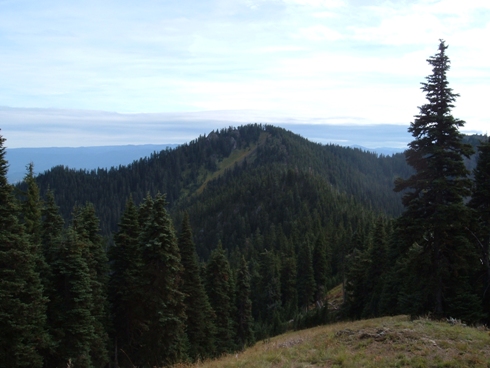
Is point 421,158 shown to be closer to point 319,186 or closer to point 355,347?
point 355,347

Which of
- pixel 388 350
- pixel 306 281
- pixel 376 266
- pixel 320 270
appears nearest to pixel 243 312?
pixel 376 266

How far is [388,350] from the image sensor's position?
39.2 ft

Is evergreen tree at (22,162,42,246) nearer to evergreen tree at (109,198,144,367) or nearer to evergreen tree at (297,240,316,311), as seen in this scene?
evergreen tree at (109,198,144,367)

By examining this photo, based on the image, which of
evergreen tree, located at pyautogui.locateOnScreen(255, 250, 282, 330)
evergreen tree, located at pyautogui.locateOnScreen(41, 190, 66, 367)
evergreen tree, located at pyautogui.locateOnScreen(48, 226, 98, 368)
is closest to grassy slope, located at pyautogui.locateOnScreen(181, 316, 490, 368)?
evergreen tree, located at pyautogui.locateOnScreen(48, 226, 98, 368)

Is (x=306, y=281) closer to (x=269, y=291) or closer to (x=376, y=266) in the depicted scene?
(x=269, y=291)

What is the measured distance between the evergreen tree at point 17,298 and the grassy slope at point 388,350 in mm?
10095

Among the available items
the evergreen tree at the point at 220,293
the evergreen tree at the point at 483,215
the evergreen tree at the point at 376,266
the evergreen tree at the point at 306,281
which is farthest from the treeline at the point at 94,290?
the evergreen tree at the point at 306,281

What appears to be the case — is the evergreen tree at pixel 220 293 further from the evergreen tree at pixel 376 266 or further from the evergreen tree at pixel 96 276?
the evergreen tree at pixel 376 266

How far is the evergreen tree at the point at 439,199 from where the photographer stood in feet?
60.2

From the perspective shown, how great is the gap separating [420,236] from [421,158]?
4.26 m

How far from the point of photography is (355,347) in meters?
12.7

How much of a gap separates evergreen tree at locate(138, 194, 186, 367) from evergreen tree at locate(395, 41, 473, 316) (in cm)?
1396

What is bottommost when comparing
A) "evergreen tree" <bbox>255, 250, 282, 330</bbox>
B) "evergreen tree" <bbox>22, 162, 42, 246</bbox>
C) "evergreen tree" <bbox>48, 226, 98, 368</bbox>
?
"evergreen tree" <bbox>255, 250, 282, 330</bbox>

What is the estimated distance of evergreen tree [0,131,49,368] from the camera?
16.6 m
